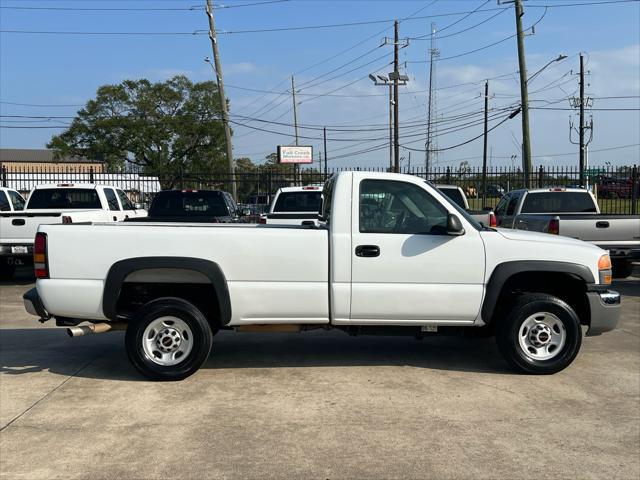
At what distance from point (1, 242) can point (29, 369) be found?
20.5 ft

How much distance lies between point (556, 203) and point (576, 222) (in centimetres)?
213

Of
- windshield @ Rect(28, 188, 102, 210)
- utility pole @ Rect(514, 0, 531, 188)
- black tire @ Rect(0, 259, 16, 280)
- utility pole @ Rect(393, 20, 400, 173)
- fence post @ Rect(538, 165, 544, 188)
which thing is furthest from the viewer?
utility pole @ Rect(393, 20, 400, 173)

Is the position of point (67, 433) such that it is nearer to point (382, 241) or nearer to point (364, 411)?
point (364, 411)

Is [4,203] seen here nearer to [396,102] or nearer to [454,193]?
[454,193]

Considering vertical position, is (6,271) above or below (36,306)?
below

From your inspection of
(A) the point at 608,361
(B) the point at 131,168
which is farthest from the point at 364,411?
(B) the point at 131,168

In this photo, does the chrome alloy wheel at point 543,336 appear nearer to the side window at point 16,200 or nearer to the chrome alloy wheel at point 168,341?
the chrome alloy wheel at point 168,341

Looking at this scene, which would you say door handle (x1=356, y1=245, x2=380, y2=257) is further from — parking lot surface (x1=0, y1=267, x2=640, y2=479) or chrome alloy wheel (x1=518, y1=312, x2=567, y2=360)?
chrome alloy wheel (x1=518, y1=312, x2=567, y2=360)

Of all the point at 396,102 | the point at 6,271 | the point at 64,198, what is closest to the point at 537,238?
the point at 64,198

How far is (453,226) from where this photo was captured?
5.92m

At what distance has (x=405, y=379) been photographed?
20.2 ft

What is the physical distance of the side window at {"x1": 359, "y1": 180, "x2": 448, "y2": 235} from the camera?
6090 millimetres

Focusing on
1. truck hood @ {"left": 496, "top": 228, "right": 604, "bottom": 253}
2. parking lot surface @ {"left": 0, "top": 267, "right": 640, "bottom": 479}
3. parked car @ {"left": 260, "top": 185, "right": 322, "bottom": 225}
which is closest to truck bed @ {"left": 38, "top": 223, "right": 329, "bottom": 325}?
parking lot surface @ {"left": 0, "top": 267, "right": 640, "bottom": 479}

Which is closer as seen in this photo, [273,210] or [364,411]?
[364,411]
